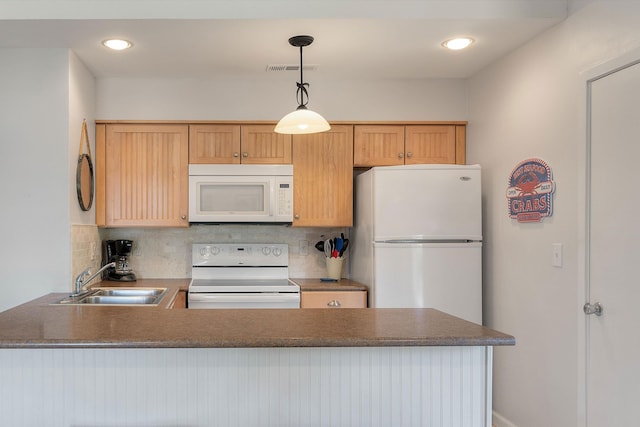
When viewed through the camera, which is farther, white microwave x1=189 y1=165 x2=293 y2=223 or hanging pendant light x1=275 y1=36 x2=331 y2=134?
white microwave x1=189 y1=165 x2=293 y2=223

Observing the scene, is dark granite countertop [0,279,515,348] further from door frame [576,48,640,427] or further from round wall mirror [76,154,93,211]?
round wall mirror [76,154,93,211]

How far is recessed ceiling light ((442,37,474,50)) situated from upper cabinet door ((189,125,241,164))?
1.55 metres

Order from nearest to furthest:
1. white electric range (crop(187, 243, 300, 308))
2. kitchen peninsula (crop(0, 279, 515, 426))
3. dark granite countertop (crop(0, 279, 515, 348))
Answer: dark granite countertop (crop(0, 279, 515, 348))
kitchen peninsula (crop(0, 279, 515, 426))
white electric range (crop(187, 243, 300, 308))

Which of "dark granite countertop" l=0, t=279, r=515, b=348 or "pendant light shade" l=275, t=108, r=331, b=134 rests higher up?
"pendant light shade" l=275, t=108, r=331, b=134

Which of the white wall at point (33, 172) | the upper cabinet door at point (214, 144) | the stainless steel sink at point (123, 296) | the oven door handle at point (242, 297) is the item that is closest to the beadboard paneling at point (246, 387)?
the stainless steel sink at point (123, 296)

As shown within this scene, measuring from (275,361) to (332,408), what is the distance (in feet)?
0.84

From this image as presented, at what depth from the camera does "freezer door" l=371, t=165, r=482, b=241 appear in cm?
304

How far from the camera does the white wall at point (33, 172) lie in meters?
2.81

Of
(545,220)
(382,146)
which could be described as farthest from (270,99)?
(545,220)

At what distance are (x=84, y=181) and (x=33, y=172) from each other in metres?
0.30

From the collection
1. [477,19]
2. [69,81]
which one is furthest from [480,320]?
[69,81]

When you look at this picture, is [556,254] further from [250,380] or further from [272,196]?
[272,196]

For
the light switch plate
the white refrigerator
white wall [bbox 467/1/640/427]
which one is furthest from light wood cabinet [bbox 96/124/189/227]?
the light switch plate

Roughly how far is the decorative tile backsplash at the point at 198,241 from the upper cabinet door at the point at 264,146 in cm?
59
